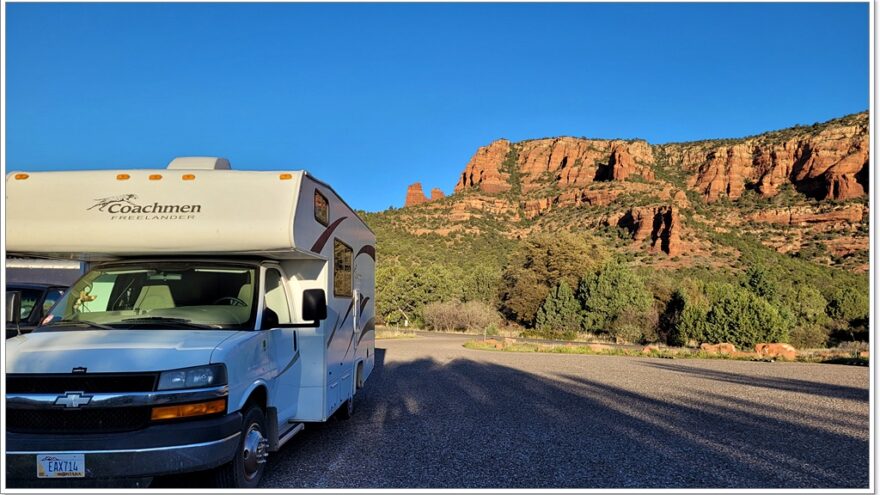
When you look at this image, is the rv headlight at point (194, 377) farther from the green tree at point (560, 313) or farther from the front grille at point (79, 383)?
the green tree at point (560, 313)

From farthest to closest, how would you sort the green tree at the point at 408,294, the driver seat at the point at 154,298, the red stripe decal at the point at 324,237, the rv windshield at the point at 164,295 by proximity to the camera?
the green tree at the point at 408,294
the red stripe decal at the point at 324,237
the driver seat at the point at 154,298
the rv windshield at the point at 164,295

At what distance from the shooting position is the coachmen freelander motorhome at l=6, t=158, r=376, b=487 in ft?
14.3

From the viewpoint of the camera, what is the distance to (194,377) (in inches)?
178

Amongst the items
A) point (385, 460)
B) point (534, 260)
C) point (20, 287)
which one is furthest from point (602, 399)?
point (534, 260)

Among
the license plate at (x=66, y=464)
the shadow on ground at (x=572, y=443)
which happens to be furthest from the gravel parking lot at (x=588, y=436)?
the license plate at (x=66, y=464)

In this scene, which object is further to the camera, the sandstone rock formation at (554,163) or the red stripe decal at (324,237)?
the sandstone rock formation at (554,163)

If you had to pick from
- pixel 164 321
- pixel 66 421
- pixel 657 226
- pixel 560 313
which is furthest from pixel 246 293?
pixel 657 226

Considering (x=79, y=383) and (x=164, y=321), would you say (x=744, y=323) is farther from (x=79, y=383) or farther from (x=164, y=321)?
(x=79, y=383)

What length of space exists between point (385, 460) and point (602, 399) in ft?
19.4

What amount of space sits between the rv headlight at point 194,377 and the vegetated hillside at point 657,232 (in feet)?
108

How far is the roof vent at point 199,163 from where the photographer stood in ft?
21.4

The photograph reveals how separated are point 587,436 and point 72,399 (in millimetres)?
5823

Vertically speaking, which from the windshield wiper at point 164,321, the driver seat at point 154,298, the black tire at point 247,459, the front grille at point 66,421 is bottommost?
the black tire at point 247,459

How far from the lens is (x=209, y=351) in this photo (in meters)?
4.63
